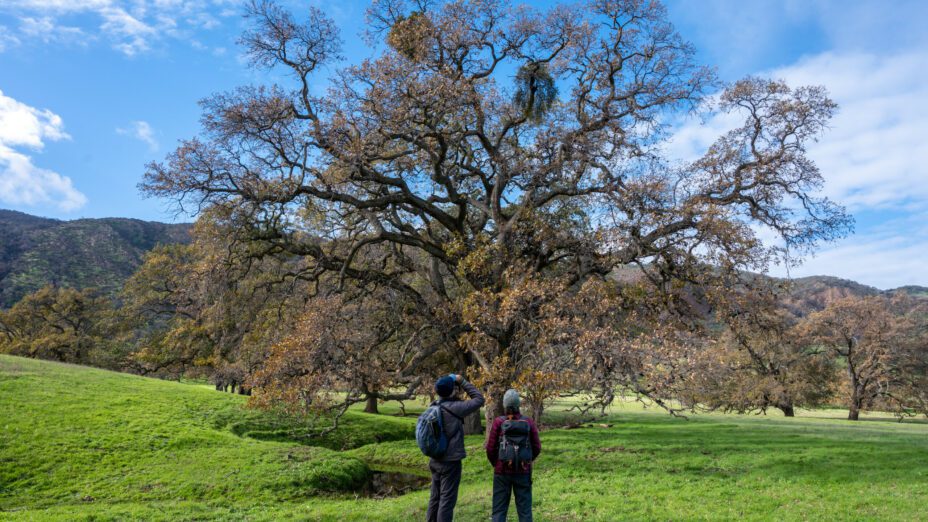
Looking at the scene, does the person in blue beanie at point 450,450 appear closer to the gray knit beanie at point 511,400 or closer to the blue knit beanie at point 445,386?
the blue knit beanie at point 445,386

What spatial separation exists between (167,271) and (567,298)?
124 ft

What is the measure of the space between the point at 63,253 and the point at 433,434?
163 meters

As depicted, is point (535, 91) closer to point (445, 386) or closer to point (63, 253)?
point (445, 386)

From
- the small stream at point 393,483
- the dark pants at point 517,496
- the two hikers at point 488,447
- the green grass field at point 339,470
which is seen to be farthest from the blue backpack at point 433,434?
the small stream at point 393,483

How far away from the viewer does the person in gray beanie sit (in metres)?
8.20

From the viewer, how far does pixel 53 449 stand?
16.8m

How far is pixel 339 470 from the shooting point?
1802cm

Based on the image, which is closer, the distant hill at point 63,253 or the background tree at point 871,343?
the background tree at point 871,343

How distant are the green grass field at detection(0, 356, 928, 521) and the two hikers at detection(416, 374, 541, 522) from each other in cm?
324

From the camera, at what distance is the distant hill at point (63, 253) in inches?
4651

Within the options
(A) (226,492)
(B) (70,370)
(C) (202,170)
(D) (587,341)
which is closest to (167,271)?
(B) (70,370)

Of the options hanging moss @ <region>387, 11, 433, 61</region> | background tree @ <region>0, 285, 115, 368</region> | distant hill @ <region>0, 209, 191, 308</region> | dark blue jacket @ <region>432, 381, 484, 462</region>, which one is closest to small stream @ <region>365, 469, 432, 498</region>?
dark blue jacket @ <region>432, 381, 484, 462</region>

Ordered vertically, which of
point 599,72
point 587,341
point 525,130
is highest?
point 599,72

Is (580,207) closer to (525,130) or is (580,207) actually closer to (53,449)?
(525,130)
